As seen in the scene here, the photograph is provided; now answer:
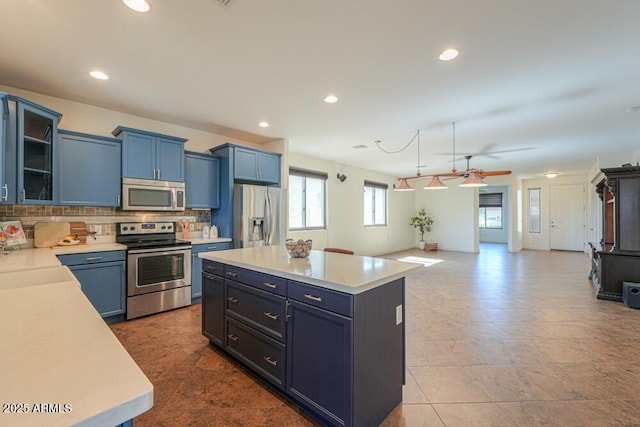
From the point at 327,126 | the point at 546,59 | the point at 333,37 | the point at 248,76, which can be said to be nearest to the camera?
the point at 333,37

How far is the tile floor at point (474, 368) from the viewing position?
73.7 inches

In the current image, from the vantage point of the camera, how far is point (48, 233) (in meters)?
3.25

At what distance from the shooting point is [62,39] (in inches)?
88.3

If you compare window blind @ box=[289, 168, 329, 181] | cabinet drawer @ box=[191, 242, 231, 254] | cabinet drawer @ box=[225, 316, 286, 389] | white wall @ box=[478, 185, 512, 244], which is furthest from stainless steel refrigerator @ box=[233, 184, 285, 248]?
white wall @ box=[478, 185, 512, 244]

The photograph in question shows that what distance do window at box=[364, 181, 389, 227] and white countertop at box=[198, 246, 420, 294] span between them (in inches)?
233

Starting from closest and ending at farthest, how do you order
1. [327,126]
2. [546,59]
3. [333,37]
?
[333,37] → [546,59] → [327,126]

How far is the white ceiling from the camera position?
1.95 m

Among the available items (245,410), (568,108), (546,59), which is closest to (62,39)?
(245,410)

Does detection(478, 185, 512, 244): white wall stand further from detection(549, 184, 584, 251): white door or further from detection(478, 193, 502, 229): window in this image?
detection(549, 184, 584, 251): white door

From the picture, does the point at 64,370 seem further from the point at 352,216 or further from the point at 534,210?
the point at 534,210

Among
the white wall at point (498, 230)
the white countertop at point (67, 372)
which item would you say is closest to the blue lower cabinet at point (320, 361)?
the white countertop at point (67, 372)

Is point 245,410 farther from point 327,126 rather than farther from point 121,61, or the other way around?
point 327,126

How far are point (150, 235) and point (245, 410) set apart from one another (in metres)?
2.92

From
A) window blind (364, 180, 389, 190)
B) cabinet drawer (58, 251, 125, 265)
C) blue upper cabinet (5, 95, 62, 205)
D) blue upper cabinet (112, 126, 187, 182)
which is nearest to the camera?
blue upper cabinet (5, 95, 62, 205)
